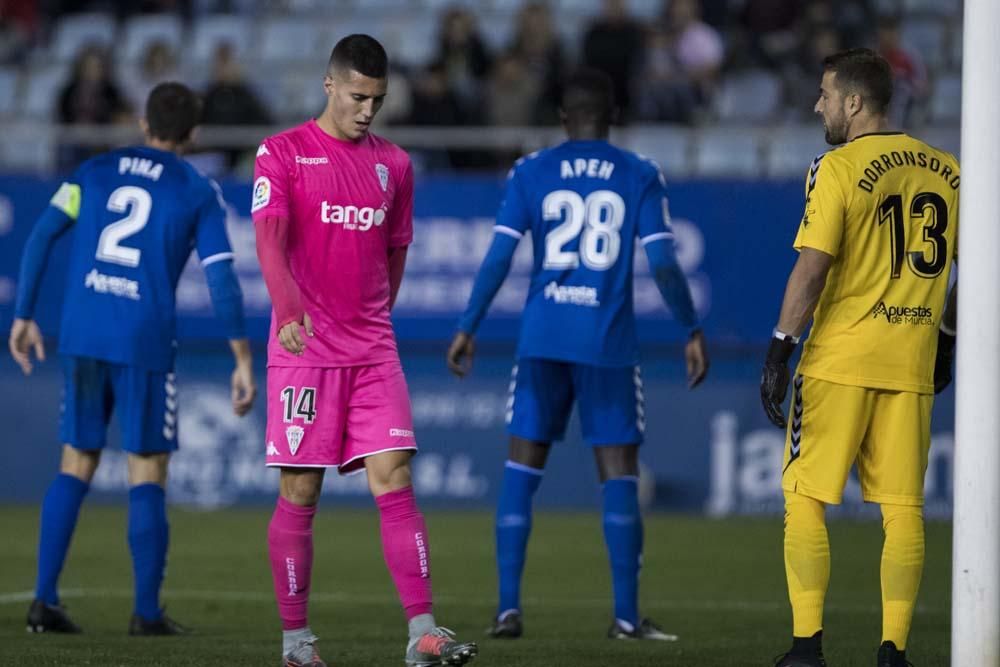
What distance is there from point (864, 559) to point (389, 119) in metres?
6.37

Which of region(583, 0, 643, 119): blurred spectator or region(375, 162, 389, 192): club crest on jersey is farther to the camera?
region(583, 0, 643, 119): blurred spectator

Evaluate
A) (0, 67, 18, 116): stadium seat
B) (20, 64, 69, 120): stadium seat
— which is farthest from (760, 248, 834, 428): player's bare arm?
(0, 67, 18, 116): stadium seat

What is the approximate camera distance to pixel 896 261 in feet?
20.2

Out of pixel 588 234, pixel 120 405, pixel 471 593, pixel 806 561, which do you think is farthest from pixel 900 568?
pixel 471 593

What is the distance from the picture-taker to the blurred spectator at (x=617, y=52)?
1577cm

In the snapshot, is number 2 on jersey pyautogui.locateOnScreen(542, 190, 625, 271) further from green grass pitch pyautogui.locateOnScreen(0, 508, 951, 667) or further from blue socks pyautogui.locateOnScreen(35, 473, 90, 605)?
blue socks pyautogui.locateOnScreen(35, 473, 90, 605)

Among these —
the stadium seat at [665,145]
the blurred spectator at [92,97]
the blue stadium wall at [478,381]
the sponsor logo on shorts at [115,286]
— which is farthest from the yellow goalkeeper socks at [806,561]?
the blurred spectator at [92,97]

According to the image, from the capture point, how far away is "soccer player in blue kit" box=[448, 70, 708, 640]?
7.98 meters

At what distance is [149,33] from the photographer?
18.5 m

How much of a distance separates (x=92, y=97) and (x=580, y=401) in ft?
30.4

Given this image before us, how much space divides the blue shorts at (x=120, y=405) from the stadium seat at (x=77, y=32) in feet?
37.1

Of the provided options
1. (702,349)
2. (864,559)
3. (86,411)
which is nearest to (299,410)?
(86,411)

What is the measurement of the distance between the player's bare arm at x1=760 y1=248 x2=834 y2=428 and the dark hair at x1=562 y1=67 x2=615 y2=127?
2232 mm

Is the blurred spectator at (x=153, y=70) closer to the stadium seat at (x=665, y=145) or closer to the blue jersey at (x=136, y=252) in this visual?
the stadium seat at (x=665, y=145)
